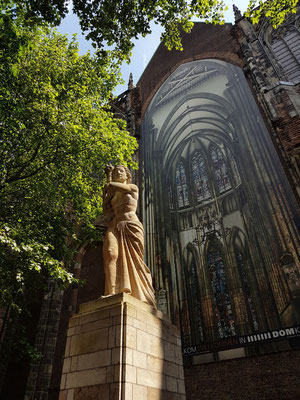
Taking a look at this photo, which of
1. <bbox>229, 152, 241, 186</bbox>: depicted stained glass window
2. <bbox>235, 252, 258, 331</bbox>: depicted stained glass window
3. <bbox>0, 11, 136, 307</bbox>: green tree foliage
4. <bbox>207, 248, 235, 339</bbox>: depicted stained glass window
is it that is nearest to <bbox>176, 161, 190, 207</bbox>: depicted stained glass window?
<bbox>229, 152, 241, 186</bbox>: depicted stained glass window

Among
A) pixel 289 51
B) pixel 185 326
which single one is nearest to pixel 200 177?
pixel 289 51

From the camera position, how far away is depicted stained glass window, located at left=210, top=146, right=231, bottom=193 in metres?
16.6

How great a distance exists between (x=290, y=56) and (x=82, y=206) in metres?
11.4

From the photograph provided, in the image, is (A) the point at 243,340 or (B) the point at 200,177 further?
(B) the point at 200,177

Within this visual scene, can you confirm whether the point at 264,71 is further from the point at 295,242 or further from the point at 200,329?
the point at 200,329

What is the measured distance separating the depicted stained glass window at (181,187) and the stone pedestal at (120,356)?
13.7 metres

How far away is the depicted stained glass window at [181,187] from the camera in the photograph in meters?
17.7

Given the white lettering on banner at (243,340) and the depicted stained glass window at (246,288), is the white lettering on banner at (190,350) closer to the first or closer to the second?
the white lettering on banner at (243,340)

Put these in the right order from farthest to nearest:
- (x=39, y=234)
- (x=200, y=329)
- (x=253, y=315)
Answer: (x=200, y=329), (x=253, y=315), (x=39, y=234)

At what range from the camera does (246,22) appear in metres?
15.1

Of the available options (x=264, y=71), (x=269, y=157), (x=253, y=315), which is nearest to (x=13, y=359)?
A: (x=253, y=315)

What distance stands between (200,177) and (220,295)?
785 centimetres

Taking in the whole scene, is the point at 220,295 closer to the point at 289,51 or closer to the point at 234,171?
the point at 234,171

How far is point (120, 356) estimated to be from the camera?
10.5 feet
